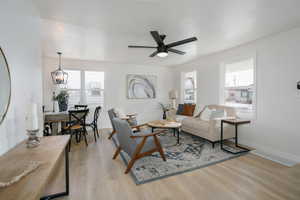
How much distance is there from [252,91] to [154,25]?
290 cm

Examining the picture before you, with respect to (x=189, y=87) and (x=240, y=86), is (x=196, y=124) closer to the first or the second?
(x=240, y=86)

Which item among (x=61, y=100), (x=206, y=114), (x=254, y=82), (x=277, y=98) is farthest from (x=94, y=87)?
(x=277, y=98)

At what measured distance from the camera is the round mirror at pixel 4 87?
3.59 ft

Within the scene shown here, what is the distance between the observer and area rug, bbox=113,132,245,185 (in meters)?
2.26

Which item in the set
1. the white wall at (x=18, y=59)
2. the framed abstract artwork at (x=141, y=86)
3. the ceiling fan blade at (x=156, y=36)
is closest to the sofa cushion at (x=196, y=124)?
the framed abstract artwork at (x=141, y=86)

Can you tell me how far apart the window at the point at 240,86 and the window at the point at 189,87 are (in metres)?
1.34

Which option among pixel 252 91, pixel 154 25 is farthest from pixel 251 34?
pixel 154 25

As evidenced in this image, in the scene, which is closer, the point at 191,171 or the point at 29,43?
the point at 29,43

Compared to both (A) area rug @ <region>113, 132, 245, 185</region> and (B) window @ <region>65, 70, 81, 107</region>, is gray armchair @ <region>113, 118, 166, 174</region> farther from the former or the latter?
(B) window @ <region>65, 70, 81, 107</region>

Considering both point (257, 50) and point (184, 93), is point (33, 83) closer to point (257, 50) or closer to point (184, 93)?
point (257, 50)

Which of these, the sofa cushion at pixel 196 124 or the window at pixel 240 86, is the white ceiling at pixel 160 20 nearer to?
the window at pixel 240 86

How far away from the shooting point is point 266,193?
182 cm

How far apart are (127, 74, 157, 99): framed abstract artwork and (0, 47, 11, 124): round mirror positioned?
445 centimetres

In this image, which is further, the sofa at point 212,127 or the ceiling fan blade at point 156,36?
the sofa at point 212,127
